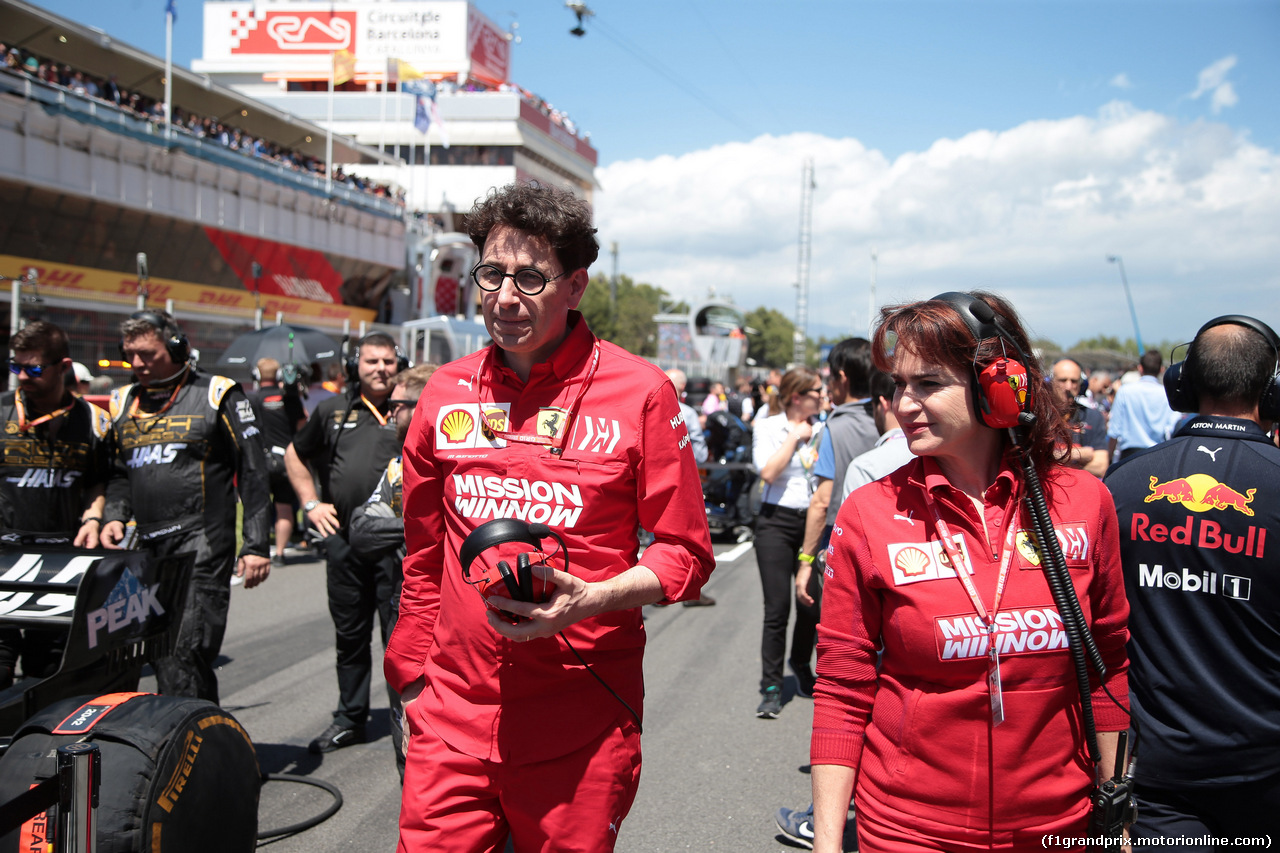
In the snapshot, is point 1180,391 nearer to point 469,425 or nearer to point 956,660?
point 956,660

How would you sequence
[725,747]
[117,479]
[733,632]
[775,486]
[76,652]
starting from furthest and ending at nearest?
[733,632]
[775,486]
[725,747]
[117,479]
[76,652]

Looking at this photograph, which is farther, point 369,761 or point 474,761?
point 369,761

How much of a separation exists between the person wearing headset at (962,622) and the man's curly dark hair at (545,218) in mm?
804

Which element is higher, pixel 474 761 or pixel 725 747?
pixel 474 761

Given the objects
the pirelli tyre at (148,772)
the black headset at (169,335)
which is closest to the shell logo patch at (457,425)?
the pirelli tyre at (148,772)

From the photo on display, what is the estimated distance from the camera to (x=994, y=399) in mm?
2098

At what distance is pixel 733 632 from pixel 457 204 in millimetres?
58940

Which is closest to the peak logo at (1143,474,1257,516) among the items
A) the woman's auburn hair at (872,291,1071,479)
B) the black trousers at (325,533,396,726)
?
the woman's auburn hair at (872,291,1071,479)

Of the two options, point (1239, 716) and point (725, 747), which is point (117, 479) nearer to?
point (725, 747)

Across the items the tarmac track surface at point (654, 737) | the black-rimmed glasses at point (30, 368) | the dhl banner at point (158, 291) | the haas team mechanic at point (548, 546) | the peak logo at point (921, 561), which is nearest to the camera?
the peak logo at point (921, 561)

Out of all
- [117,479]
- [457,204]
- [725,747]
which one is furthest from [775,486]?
[457,204]

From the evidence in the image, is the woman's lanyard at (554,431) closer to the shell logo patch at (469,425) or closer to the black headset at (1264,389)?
the shell logo patch at (469,425)

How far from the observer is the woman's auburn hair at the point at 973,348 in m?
2.13

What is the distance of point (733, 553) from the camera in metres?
12.4
